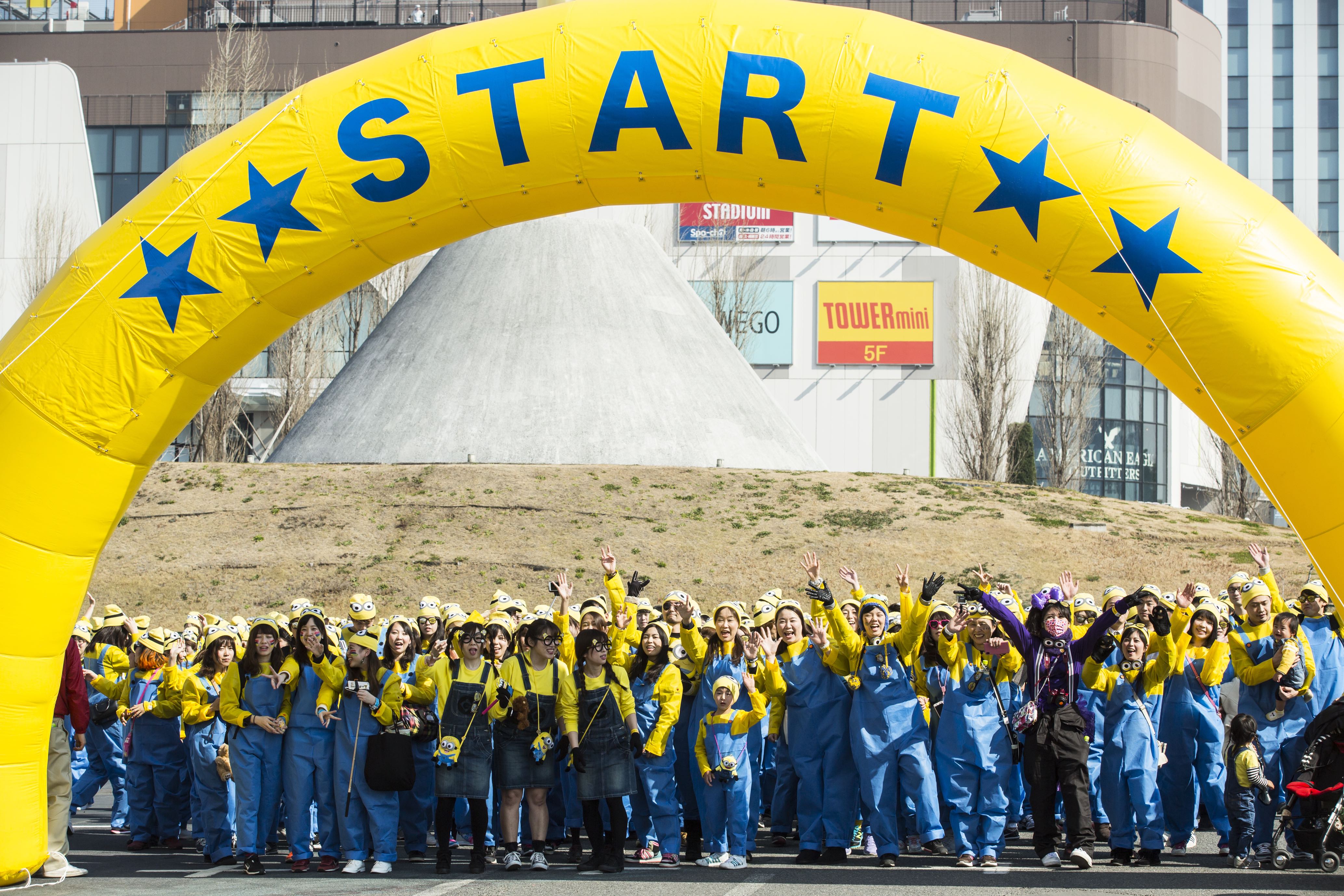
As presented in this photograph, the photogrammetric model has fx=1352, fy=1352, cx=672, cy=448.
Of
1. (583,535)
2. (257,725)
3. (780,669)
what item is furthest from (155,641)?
(583,535)

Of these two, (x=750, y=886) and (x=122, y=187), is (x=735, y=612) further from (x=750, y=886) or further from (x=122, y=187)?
(x=122, y=187)

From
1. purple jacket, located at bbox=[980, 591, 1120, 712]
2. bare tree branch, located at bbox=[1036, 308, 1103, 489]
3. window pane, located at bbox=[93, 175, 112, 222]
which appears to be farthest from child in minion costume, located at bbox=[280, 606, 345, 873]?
window pane, located at bbox=[93, 175, 112, 222]

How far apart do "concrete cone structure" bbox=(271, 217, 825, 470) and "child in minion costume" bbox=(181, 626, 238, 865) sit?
603 inches

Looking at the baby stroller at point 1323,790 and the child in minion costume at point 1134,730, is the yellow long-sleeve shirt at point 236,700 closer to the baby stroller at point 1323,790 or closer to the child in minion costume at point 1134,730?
the child in minion costume at point 1134,730

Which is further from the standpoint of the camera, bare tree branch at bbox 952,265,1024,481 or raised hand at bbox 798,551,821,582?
bare tree branch at bbox 952,265,1024,481

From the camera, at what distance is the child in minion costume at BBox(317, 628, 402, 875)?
8734 mm

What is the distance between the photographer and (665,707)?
29.2ft

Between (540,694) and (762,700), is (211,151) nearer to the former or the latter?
(540,694)

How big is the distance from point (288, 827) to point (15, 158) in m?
39.0

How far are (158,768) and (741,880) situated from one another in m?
4.61

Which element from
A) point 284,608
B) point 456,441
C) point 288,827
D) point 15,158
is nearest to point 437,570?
point 284,608

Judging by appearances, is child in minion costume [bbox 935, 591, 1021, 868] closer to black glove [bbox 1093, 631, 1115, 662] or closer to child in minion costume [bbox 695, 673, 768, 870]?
black glove [bbox 1093, 631, 1115, 662]

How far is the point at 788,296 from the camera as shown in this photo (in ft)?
134

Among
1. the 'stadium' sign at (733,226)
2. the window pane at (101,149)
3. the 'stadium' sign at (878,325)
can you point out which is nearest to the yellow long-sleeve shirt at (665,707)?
the 'stadium' sign at (878,325)
